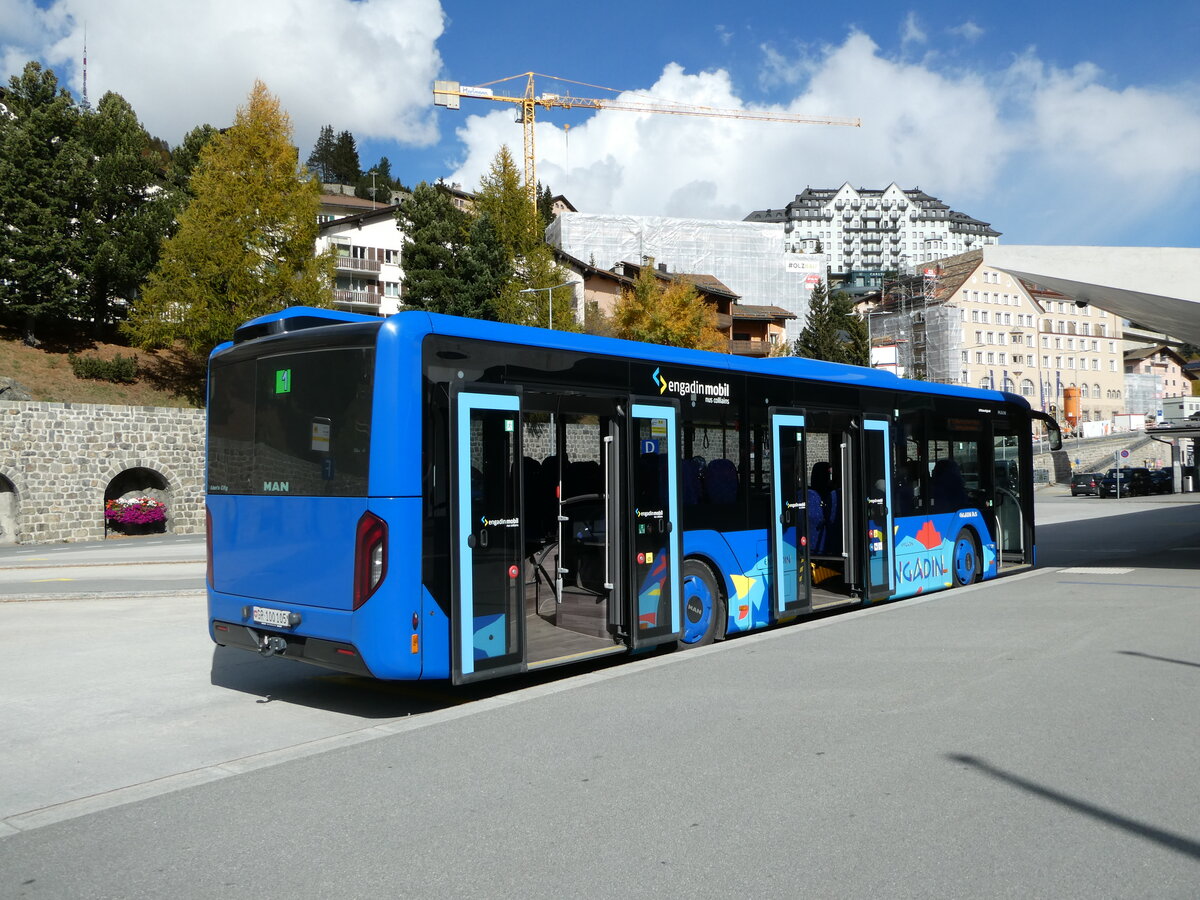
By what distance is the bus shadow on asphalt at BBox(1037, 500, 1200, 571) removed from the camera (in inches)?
751

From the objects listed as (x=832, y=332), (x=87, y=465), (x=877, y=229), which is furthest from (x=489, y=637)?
(x=877, y=229)

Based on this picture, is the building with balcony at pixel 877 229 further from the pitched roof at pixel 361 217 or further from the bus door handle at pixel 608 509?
the bus door handle at pixel 608 509

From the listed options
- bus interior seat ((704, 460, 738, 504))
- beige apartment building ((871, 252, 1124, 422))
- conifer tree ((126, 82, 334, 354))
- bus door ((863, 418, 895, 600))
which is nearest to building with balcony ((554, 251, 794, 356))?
beige apartment building ((871, 252, 1124, 422))

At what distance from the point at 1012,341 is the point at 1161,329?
307 ft

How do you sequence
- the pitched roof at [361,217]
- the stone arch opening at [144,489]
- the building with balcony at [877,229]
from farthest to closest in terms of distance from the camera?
the building with balcony at [877,229], the pitched roof at [361,217], the stone arch opening at [144,489]

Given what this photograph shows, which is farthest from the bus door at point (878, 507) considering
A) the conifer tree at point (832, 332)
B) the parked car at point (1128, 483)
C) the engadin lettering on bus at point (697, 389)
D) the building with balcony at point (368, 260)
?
the conifer tree at point (832, 332)

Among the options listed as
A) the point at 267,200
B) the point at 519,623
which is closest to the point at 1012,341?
the point at 267,200

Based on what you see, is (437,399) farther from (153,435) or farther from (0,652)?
(153,435)

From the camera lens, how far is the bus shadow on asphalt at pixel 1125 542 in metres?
19.1

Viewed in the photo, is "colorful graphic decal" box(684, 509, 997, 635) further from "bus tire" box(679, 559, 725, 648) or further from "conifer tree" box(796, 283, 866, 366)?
"conifer tree" box(796, 283, 866, 366)

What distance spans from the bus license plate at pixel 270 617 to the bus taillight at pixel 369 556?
2.61ft

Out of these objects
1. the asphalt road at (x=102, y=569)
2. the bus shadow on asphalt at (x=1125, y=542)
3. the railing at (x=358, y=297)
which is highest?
the railing at (x=358, y=297)

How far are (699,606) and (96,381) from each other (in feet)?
133

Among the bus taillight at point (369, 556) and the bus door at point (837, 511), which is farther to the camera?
the bus door at point (837, 511)
